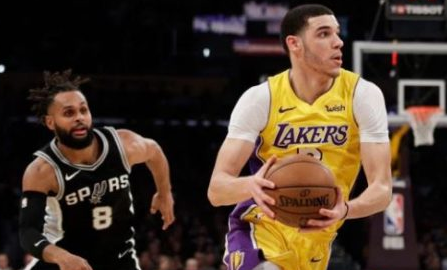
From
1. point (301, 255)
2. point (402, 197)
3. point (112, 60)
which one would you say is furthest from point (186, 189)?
point (301, 255)

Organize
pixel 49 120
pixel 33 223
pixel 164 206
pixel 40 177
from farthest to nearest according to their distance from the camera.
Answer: pixel 164 206 < pixel 49 120 < pixel 40 177 < pixel 33 223

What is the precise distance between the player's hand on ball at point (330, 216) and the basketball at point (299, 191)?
0.06 feet

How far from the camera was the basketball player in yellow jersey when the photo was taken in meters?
3.49

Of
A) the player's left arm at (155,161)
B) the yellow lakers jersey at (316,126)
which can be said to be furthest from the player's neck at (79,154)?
the yellow lakers jersey at (316,126)

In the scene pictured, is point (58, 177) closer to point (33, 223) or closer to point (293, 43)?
point (33, 223)

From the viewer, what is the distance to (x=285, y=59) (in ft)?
50.3

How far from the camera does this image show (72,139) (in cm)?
463

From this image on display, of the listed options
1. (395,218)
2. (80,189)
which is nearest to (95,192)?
(80,189)

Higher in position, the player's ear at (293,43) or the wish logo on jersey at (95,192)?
the player's ear at (293,43)

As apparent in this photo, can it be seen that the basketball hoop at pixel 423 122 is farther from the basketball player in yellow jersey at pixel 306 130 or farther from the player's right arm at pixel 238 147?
the player's right arm at pixel 238 147

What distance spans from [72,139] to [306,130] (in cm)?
157

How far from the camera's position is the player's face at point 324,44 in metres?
3.51

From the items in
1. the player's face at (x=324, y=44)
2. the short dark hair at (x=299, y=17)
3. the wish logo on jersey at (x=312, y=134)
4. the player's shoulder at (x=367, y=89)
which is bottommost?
the wish logo on jersey at (x=312, y=134)

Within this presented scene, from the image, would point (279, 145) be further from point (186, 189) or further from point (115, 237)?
point (186, 189)
